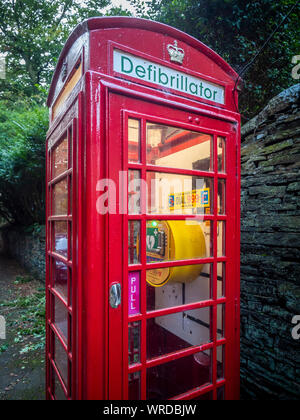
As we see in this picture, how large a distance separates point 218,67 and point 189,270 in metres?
1.63

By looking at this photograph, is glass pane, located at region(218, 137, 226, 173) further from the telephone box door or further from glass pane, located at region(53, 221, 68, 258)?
glass pane, located at region(53, 221, 68, 258)

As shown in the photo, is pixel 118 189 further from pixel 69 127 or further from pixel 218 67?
pixel 218 67

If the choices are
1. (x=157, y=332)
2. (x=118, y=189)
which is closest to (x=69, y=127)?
(x=118, y=189)

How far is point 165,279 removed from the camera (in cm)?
201

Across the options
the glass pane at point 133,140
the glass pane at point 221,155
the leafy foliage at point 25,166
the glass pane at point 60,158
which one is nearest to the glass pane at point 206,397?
the glass pane at point 221,155

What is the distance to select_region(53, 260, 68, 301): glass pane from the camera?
167 cm

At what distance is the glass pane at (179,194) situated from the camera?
174 centimetres

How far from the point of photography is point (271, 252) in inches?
98.5

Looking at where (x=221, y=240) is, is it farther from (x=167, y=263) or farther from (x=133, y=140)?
(x=133, y=140)

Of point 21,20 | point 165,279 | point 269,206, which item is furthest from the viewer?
point 21,20

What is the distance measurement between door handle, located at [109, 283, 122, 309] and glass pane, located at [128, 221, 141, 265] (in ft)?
0.53

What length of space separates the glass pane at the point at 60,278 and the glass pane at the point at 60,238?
96 millimetres

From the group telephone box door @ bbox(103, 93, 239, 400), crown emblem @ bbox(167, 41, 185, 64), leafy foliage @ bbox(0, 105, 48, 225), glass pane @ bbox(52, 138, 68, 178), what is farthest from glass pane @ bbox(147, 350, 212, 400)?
leafy foliage @ bbox(0, 105, 48, 225)

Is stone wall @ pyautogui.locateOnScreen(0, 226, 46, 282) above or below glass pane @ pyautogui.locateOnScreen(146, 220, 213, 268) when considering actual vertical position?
below
